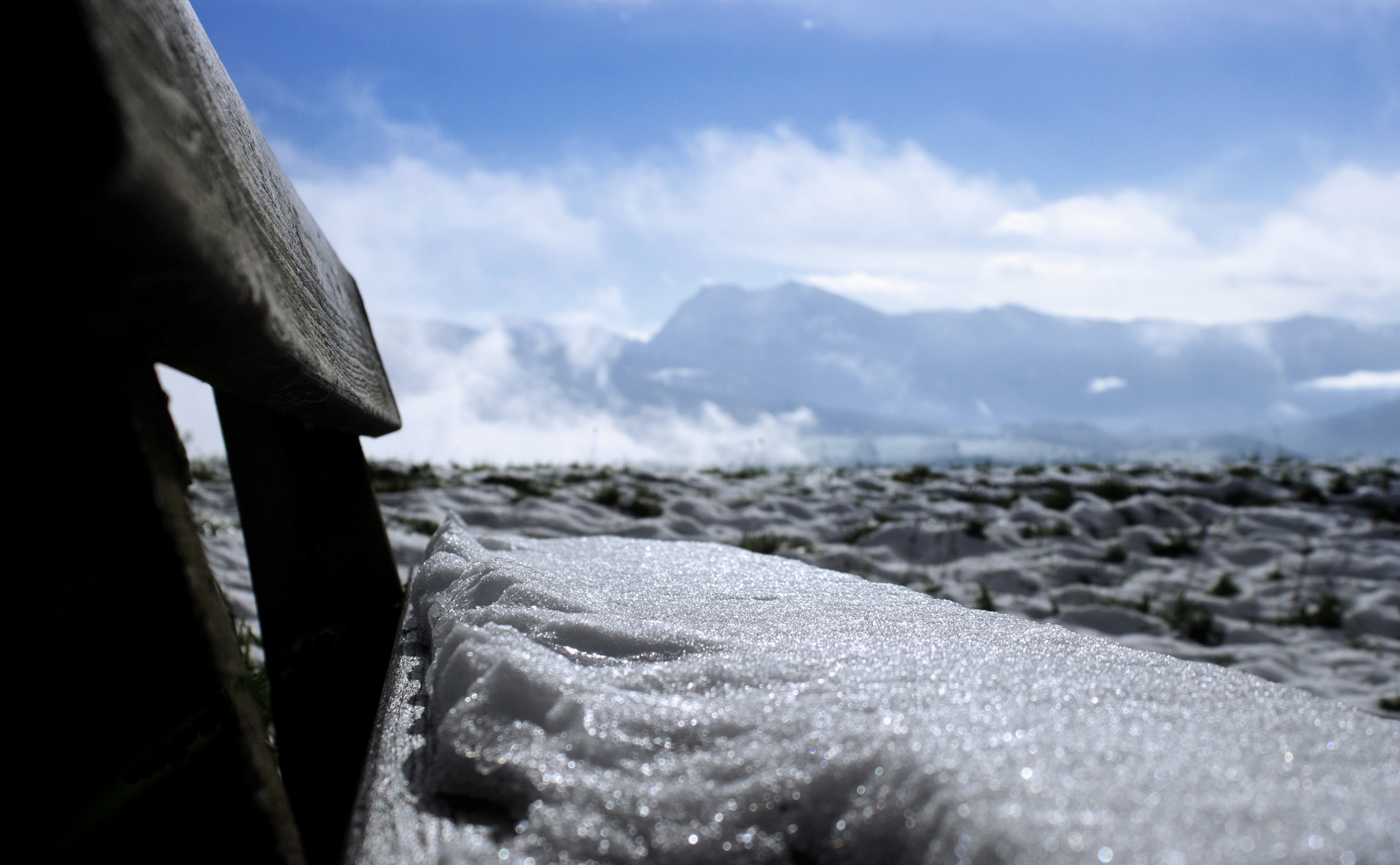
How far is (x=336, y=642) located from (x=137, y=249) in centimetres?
108

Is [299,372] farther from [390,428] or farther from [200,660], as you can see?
[390,428]

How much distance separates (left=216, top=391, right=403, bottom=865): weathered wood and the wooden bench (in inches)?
20.7

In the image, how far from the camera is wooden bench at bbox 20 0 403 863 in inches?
13.0

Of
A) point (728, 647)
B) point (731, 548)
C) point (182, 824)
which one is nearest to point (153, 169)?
point (182, 824)

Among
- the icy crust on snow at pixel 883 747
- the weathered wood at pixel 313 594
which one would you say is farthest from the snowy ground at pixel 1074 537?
the icy crust on snow at pixel 883 747

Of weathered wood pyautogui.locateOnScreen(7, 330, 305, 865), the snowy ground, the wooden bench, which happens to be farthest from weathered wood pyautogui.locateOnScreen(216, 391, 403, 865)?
the snowy ground

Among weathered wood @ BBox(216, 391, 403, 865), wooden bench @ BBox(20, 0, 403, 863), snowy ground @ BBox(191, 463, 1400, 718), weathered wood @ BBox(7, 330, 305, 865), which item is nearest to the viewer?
wooden bench @ BBox(20, 0, 403, 863)

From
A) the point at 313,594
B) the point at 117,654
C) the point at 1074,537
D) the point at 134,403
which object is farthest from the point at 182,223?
the point at 1074,537

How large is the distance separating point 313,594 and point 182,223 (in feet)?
3.55

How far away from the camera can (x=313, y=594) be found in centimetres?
129

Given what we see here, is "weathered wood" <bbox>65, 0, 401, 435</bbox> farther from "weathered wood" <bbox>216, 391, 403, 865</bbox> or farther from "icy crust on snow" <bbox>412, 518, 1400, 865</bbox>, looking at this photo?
"weathered wood" <bbox>216, 391, 403, 865</bbox>

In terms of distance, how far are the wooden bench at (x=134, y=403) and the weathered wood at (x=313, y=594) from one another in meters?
0.53

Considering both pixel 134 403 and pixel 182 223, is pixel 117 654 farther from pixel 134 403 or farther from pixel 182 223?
pixel 182 223

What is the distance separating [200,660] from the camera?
520mm
